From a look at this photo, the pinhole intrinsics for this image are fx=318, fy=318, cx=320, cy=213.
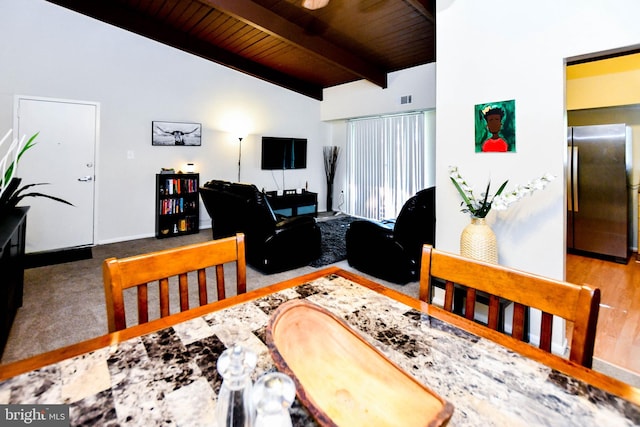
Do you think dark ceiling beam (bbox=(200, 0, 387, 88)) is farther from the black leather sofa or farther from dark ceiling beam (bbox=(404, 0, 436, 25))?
the black leather sofa

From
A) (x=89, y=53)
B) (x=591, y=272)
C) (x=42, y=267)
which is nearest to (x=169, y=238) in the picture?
(x=42, y=267)

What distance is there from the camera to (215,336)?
33.9 inches

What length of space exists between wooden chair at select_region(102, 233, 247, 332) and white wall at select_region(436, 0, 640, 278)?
6.21ft

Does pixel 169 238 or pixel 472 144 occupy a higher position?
pixel 472 144

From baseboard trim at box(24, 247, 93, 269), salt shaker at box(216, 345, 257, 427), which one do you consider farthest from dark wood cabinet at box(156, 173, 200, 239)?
salt shaker at box(216, 345, 257, 427)

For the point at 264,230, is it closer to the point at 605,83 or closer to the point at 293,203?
the point at 293,203

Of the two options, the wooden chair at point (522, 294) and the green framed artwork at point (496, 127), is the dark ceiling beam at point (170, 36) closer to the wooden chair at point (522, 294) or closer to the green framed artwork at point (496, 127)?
the green framed artwork at point (496, 127)

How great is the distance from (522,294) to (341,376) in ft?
2.07

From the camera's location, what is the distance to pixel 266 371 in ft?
2.36

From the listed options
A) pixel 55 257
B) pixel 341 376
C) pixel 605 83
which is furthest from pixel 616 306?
pixel 55 257

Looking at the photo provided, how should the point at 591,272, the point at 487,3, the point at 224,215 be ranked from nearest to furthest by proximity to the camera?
1. the point at 487,3
2. the point at 591,272
3. the point at 224,215

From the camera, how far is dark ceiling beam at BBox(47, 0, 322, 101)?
4.29 metres

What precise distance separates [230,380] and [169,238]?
5022 mm

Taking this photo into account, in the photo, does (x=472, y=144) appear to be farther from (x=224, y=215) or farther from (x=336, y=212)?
(x=336, y=212)
